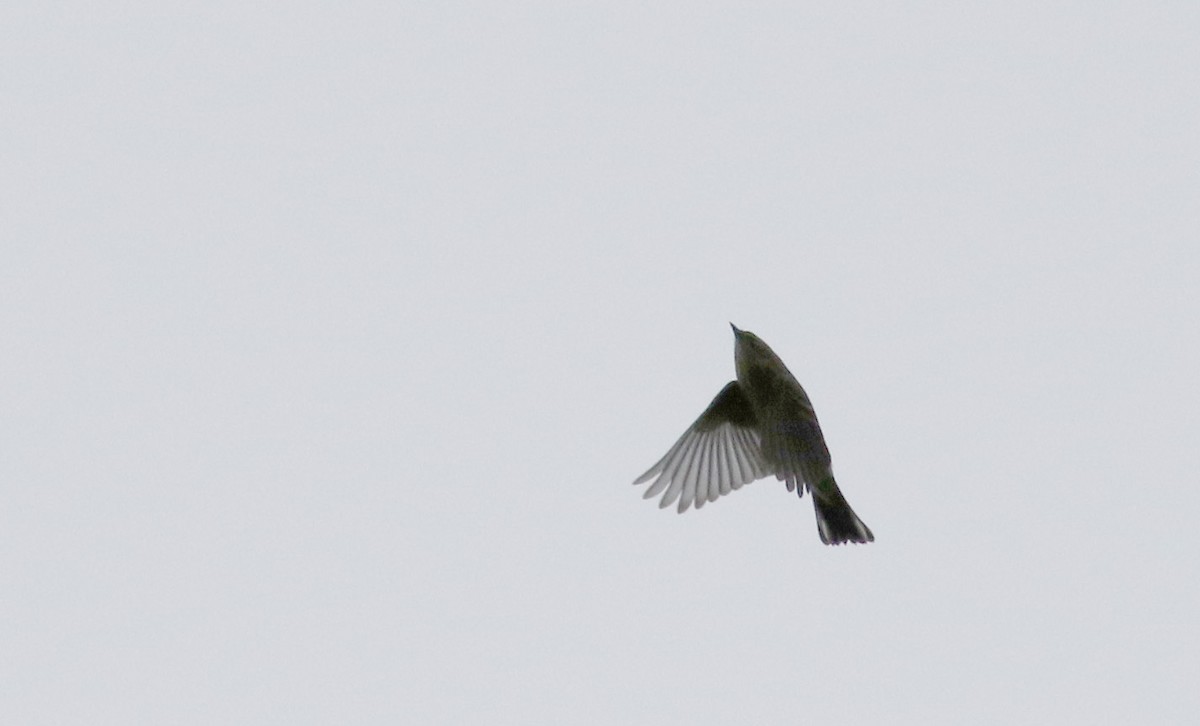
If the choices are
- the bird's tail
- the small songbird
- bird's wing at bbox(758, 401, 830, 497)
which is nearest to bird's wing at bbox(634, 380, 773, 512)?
the small songbird

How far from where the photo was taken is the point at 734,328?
299 inches

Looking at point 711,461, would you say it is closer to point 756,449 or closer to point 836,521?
point 756,449

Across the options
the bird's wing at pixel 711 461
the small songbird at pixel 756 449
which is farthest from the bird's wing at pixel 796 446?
the bird's wing at pixel 711 461

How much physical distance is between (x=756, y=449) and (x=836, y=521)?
1.01 meters

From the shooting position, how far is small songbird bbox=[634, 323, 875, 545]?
23.8 feet

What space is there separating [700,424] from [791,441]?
1050 mm

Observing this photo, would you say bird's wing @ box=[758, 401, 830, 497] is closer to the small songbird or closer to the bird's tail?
the small songbird

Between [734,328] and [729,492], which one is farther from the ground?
[734,328]

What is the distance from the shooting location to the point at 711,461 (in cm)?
837

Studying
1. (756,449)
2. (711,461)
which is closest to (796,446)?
(756,449)

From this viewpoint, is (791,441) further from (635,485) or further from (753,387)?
(635,485)

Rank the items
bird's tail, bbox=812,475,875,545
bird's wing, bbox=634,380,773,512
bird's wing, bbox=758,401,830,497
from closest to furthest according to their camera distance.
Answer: bird's wing, bbox=758,401,830,497
bird's tail, bbox=812,475,875,545
bird's wing, bbox=634,380,773,512

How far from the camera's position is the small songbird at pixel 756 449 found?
7.25 meters

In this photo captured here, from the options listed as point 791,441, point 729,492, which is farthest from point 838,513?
point 729,492
